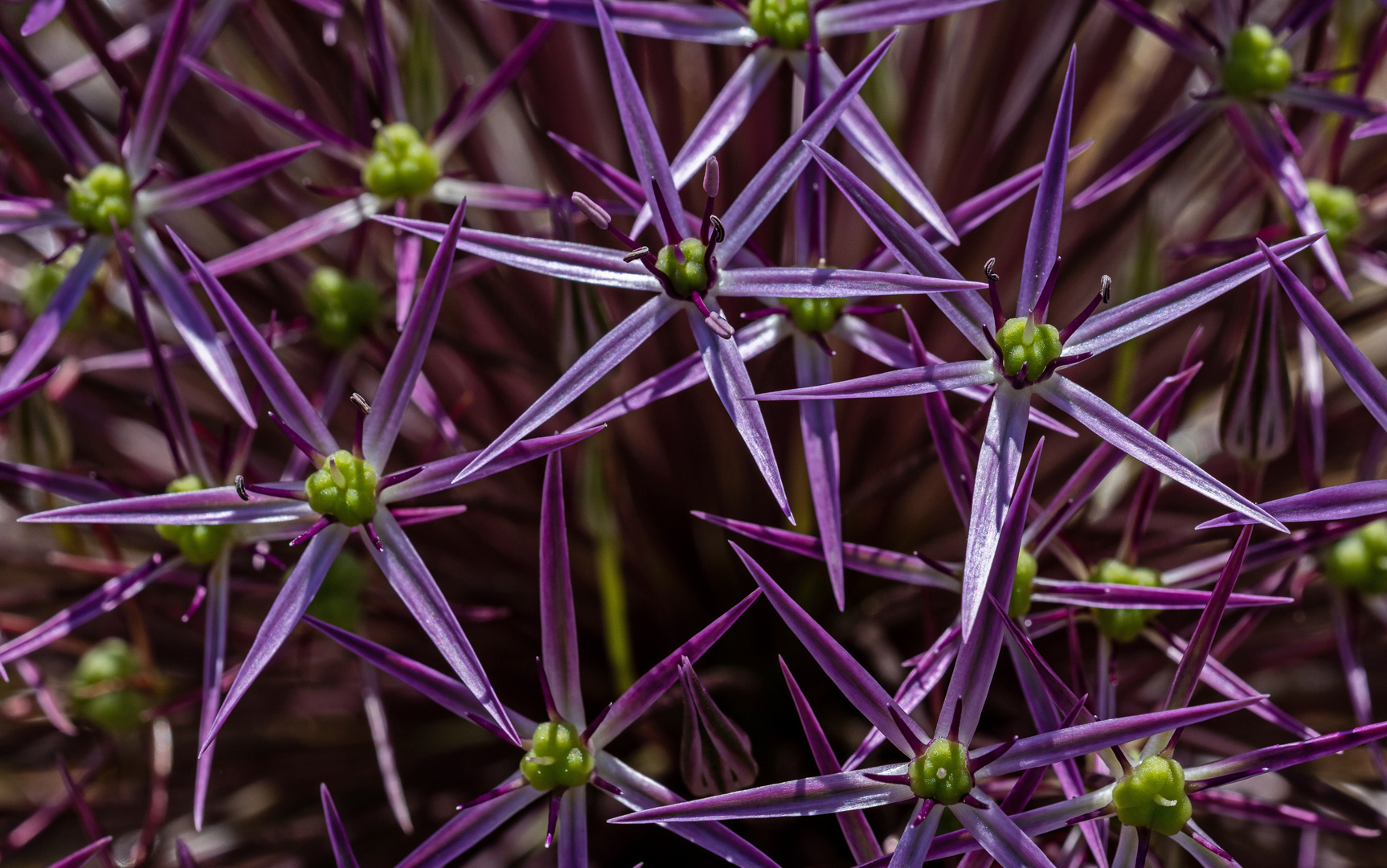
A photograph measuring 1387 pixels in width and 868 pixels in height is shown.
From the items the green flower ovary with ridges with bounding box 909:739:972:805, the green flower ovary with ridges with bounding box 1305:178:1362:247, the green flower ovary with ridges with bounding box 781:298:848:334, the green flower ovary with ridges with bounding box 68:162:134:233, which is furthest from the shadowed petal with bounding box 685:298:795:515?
the green flower ovary with ridges with bounding box 1305:178:1362:247

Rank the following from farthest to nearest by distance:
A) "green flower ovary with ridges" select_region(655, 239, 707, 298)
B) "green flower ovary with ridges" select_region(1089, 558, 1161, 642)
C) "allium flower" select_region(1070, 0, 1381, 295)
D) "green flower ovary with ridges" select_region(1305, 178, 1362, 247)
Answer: "green flower ovary with ridges" select_region(1305, 178, 1362, 247) → "allium flower" select_region(1070, 0, 1381, 295) → "green flower ovary with ridges" select_region(1089, 558, 1161, 642) → "green flower ovary with ridges" select_region(655, 239, 707, 298)

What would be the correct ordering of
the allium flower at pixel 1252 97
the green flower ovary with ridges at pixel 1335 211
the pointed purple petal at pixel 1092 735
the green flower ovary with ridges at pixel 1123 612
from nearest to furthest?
the pointed purple petal at pixel 1092 735 → the green flower ovary with ridges at pixel 1123 612 → the allium flower at pixel 1252 97 → the green flower ovary with ridges at pixel 1335 211

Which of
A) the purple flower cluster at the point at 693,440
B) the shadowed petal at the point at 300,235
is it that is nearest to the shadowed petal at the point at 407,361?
the purple flower cluster at the point at 693,440

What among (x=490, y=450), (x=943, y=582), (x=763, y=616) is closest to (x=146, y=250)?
(x=490, y=450)

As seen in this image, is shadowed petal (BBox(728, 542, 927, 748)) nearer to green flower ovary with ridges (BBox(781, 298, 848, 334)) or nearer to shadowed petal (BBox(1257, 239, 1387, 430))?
green flower ovary with ridges (BBox(781, 298, 848, 334))

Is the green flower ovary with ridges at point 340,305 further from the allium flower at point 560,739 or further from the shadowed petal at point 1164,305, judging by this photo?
the shadowed petal at point 1164,305
